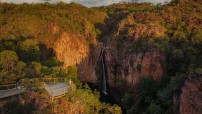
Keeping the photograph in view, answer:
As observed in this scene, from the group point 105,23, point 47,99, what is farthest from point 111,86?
point 47,99

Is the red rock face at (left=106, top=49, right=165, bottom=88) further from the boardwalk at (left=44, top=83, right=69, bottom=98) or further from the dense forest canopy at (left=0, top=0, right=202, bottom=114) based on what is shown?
the boardwalk at (left=44, top=83, right=69, bottom=98)

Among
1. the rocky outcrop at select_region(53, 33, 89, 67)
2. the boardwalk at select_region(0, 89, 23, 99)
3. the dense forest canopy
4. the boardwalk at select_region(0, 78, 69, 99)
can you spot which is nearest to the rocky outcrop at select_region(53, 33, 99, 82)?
the rocky outcrop at select_region(53, 33, 89, 67)

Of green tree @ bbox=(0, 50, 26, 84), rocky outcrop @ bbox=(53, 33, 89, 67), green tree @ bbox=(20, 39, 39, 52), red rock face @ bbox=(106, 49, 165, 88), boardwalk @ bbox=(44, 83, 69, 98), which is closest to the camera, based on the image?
boardwalk @ bbox=(44, 83, 69, 98)

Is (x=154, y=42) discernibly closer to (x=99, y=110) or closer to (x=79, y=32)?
(x=79, y=32)

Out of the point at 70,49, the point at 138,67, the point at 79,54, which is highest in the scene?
the point at 70,49

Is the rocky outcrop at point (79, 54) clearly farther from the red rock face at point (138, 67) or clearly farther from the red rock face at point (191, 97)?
the red rock face at point (191, 97)

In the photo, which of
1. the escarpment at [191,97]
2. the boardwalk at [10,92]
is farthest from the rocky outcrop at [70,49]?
the escarpment at [191,97]

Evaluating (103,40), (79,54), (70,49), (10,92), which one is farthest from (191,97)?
(103,40)

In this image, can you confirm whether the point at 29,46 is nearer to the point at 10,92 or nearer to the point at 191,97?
the point at 10,92
